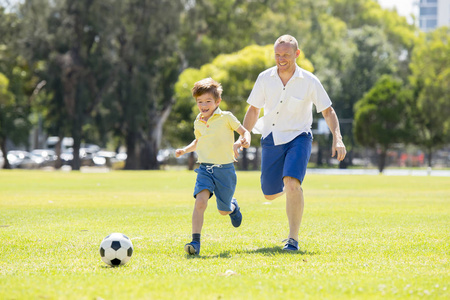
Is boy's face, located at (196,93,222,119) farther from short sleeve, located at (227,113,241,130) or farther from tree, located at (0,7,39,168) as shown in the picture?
tree, located at (0,7,39,168)

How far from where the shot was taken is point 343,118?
63750 millimetres

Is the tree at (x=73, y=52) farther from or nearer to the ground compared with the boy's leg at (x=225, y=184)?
farther from the ground

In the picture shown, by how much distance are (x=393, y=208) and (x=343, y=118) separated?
50.9 metres

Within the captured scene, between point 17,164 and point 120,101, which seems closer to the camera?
point 120,101

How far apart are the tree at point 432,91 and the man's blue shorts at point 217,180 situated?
164ft

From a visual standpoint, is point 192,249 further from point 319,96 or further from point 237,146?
point 319,96

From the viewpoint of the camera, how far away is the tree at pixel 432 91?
54688 mm

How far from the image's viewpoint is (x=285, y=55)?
24.4ft

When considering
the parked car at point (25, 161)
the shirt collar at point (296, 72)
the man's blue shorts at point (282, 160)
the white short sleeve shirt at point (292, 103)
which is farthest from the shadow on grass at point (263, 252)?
the parked car at point (25, 161)

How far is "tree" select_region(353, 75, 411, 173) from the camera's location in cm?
5638

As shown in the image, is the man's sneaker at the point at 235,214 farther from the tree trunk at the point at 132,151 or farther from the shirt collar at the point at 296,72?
the tree trunk at the point at 132,151

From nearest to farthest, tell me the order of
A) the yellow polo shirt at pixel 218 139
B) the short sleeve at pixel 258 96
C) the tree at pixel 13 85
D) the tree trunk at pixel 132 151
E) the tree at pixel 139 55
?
the yellow polo shirt at pixel 218 139 → the short sleeve at pixel 258 96 → the tree at pixel 139 55 → the tree at pixel 13 85 → the tree trunk at pixel 132 151

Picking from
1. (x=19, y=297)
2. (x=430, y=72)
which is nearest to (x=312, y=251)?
(x=19, y=297)

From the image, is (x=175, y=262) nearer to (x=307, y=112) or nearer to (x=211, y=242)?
(x=211, y=242)
